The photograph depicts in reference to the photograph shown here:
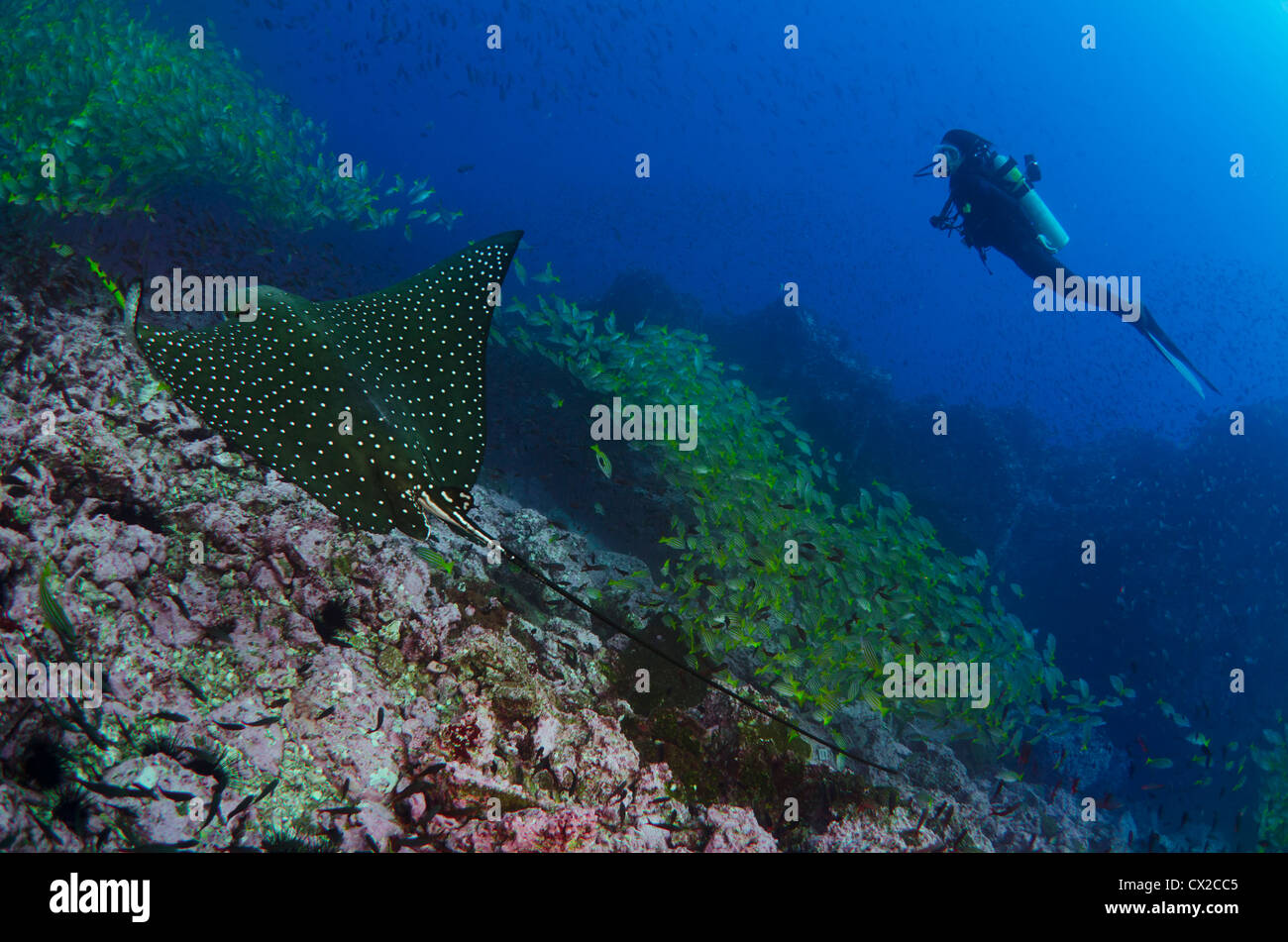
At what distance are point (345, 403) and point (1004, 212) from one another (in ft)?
30.4

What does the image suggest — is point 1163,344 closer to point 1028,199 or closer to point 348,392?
point 1028,199

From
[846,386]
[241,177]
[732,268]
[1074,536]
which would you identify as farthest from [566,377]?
[732,268]

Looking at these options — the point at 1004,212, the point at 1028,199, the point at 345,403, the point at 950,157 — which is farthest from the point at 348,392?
the point at 1028,199

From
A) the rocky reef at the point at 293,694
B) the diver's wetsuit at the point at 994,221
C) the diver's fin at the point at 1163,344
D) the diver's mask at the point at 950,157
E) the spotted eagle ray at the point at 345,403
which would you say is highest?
the diver's mask at the point at 950,157

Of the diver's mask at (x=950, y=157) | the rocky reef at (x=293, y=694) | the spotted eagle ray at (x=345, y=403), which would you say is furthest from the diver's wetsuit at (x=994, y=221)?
the spotted eagle ray at (x=345, y=403)

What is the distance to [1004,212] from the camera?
817 cm

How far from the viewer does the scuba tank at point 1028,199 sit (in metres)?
8.04

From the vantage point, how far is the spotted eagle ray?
2645mm

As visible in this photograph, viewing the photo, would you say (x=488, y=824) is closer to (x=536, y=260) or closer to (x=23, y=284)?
(x=23, y=284)

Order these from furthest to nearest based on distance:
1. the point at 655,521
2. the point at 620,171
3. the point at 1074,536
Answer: the point at 620,171
the point at 1074,536
the point at 655,521

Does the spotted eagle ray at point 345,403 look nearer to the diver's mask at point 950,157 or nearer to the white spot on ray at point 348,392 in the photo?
the white spot on ray at point 348,392

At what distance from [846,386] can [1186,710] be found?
10.5 metres

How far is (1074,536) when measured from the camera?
14.2 meters

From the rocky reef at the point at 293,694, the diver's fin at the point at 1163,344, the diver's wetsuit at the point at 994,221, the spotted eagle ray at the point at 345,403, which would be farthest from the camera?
the diver's wetsuit at the point at 994,221
